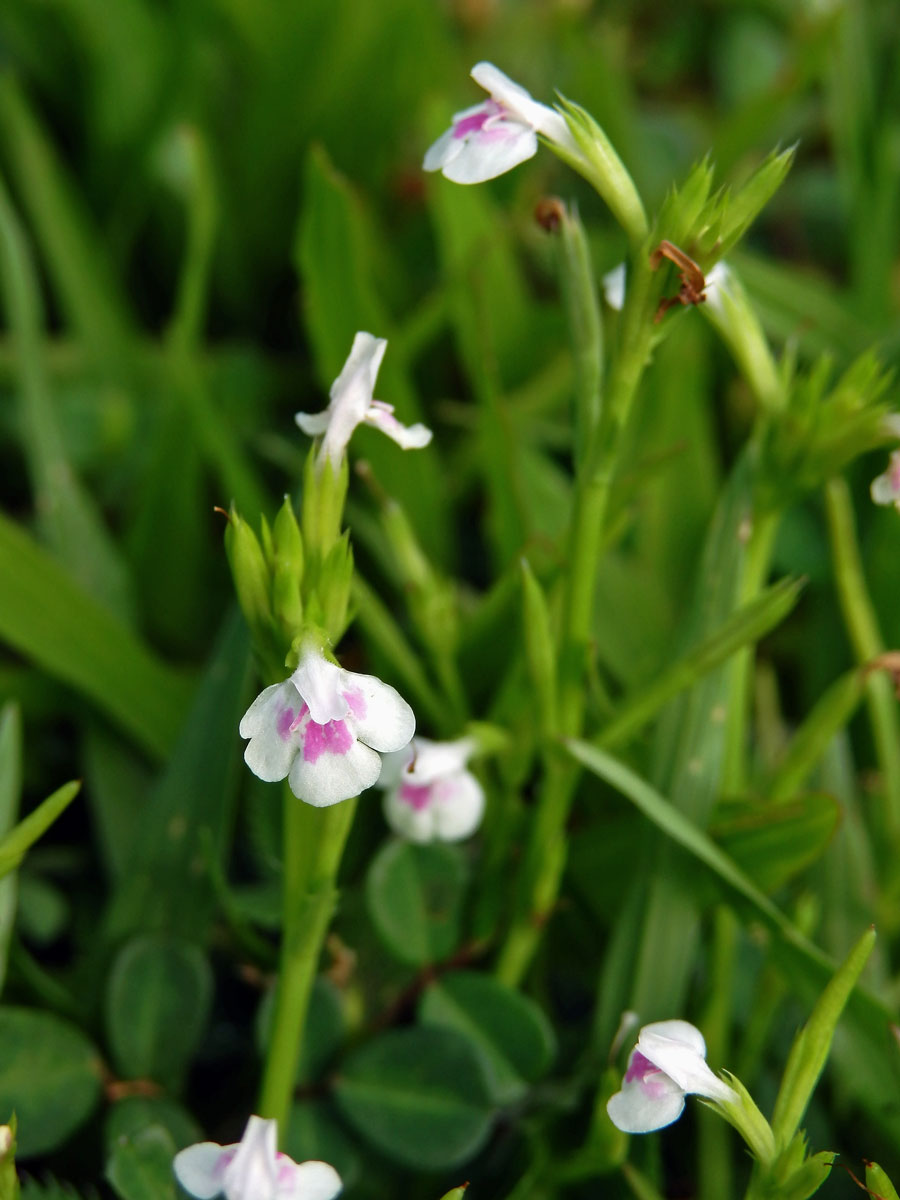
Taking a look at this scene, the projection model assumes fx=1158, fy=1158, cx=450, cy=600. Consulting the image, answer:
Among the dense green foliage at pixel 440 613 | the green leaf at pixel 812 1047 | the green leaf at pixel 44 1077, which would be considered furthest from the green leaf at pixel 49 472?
the green leaf at pixel 812 1047

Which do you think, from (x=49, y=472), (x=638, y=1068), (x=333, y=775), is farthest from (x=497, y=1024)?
(x=49, y=472)

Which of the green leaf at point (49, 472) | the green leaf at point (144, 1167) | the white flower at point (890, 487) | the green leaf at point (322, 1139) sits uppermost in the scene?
the green leaf at point (49, 472)

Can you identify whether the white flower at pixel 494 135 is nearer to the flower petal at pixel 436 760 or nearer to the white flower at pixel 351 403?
the white flower at pixel 351 403

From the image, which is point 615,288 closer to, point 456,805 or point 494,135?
point 494,135

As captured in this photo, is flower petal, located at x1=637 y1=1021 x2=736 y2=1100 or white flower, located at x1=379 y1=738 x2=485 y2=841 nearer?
flower petal, located at x1=637 y1=1021 x2=736 y2=1100

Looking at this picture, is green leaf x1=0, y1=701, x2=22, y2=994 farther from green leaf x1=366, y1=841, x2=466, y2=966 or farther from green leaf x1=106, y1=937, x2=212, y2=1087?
green leaf x1=366, y1=841, x2=466, y2=966

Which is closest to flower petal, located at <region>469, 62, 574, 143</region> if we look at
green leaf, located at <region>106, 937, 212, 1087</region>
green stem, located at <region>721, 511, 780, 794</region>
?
green stem, located at <region>721, 511, 780, 794</region>
